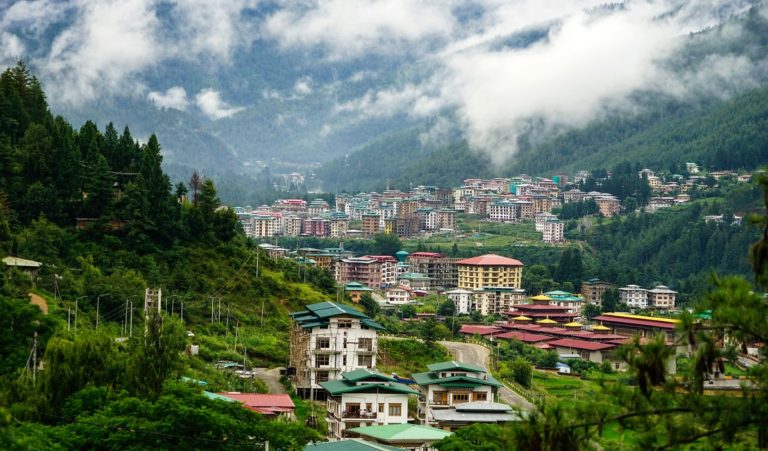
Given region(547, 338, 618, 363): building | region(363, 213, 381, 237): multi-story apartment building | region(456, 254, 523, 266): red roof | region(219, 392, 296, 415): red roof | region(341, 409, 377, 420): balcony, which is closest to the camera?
region(219, 392, 296, 415): red roof

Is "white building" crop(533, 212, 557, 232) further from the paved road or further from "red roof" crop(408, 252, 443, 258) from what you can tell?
the paved road

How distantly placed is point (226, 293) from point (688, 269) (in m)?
66.3

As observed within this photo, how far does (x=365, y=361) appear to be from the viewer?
4384 cm

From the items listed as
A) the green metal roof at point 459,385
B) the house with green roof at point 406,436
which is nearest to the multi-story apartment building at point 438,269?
the green metal roof at point 459,385

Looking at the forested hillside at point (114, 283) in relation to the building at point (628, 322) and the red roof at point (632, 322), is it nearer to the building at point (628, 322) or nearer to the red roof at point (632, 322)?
the red roof at point (632, 322)

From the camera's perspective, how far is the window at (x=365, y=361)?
43.6 m

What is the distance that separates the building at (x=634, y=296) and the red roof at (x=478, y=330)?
22389 millimetres

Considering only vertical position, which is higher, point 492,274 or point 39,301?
point 492,274

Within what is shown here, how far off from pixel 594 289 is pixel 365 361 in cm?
5305

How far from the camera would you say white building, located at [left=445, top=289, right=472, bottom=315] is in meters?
86.9

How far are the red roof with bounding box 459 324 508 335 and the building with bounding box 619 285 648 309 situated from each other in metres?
22.4

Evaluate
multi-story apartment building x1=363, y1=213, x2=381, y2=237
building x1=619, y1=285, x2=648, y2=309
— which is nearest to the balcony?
building x1=619, y1=285, x2=648, y2=309

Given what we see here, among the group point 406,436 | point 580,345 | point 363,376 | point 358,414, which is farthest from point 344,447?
point 580,345

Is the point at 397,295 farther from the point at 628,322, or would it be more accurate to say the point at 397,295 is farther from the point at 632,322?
the point at 632,322
